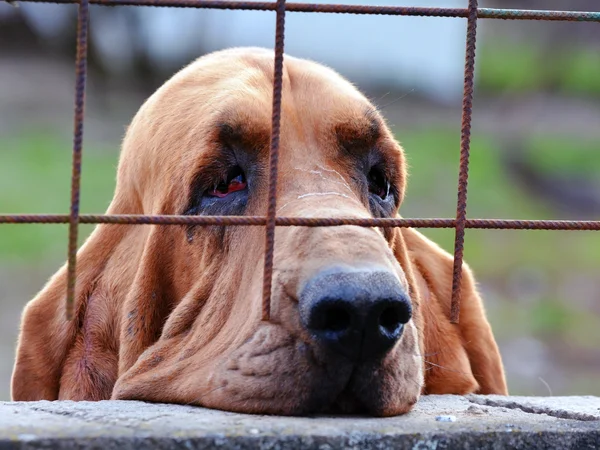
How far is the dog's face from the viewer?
9.20 ft

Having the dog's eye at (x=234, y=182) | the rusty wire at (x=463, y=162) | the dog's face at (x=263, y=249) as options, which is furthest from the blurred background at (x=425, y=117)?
the rusty wire at (x=463, y=162)

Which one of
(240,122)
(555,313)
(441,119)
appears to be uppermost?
(240,122)

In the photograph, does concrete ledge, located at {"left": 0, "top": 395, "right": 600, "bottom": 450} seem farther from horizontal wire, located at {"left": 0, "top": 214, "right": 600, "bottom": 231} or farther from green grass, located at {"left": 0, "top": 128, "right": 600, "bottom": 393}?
green grass, located at {"left": 0, "top": 128, "right": 600, "bottom": 393}

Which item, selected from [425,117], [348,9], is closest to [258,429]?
[348,9]

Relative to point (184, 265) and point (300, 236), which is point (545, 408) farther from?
point (184, 265)

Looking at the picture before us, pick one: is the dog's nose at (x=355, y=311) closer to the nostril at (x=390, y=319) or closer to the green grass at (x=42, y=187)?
the nostril at (x=390, y=319)

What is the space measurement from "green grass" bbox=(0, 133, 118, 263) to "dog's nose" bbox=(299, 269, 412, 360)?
9775 mm

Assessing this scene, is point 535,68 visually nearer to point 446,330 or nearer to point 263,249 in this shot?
point 446,330

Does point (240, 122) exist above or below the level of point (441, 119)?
above

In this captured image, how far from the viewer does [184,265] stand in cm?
382

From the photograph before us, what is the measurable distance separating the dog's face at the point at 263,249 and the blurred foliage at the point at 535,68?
1763 cm

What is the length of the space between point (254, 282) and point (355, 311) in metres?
0.69

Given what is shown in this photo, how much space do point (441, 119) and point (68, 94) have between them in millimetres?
7084

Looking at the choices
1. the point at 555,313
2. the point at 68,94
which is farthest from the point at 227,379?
the point at 68,94
